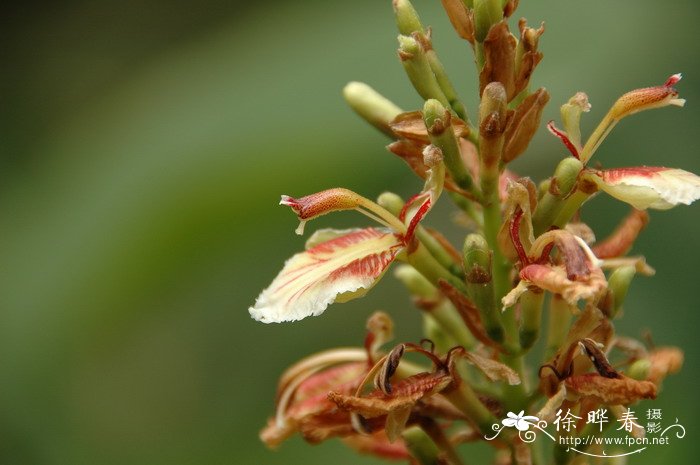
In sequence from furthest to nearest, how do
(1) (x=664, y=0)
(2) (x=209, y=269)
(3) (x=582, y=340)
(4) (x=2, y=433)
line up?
1. (1) (x=664, y=0)
2. (2) (x=209, y=269)
3. (4) (x=2, y=433)
4. (3) (x=582, y=340)

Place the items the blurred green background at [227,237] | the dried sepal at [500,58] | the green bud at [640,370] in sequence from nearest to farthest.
Result: the dried sepal at [500,58] < the green bud at [640,370] < the blurred green background at [227,237]

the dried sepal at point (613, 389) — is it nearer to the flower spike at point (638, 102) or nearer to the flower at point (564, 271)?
the flower at point (564, 271)

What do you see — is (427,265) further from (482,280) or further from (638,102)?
(638,102)

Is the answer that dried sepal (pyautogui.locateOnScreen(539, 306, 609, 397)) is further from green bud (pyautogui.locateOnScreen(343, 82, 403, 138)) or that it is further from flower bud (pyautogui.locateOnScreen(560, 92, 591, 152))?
green bud (pyautogui.locateOnScreen(343, 82, 403, 138))

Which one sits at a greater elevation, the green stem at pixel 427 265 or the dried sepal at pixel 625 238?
the green stem at pixel 427 265

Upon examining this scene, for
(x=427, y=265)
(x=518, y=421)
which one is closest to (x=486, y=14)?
(x=427, y=265)

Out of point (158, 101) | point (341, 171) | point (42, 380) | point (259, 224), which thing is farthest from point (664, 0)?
point (42, 380)

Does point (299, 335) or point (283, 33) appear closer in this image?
point (299, 335)

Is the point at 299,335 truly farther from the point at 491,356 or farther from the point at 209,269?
the point at 491,356

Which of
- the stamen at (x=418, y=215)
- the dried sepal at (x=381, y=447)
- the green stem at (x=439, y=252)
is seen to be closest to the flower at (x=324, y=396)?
the dried sepal at (x=381, y=447)
